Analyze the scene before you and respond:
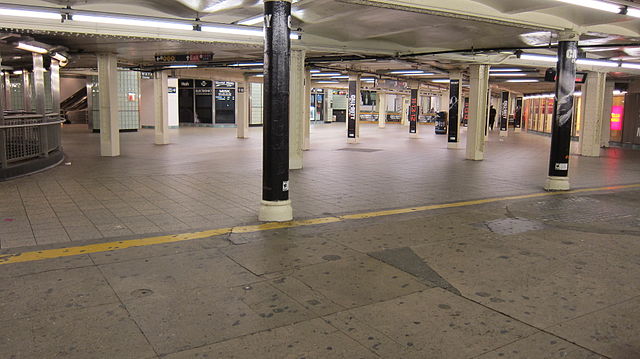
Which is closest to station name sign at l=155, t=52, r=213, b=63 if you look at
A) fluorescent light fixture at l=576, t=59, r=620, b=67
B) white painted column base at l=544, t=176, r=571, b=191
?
white painted column base at l=544, t=176, r=571, b=191

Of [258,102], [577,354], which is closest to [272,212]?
[577,354]

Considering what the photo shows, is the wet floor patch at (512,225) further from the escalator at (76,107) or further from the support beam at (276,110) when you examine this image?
the escalator at (76,107)

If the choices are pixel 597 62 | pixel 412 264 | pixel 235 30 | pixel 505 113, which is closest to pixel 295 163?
pixel 235 30

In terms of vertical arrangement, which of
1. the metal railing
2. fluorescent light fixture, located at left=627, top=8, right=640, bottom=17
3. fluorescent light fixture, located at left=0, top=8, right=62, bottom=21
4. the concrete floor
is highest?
fluorescent light fixture, located at left=627, top=8, right=640, bottom=17

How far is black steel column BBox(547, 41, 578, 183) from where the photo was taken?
374 inches

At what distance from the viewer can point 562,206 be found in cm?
819

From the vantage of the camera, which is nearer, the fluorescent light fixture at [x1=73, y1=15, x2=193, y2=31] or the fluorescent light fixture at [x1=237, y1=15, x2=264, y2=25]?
the fluorescent light fixture at [x1=73, y1=15, x2=193, y2=31]

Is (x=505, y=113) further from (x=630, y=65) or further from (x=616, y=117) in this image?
(x=630, y=65)

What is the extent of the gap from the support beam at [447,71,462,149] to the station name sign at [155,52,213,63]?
10.1 metres

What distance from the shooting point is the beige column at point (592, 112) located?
1716 centimetres

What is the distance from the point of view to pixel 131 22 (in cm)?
909

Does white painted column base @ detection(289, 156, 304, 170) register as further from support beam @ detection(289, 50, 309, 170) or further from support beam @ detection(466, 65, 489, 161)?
support beam @ detection(466, 65, 489, 161)

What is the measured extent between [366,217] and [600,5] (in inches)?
187

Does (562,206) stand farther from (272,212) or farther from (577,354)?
(577,354)
